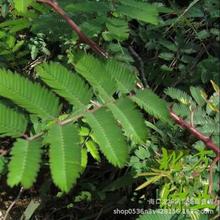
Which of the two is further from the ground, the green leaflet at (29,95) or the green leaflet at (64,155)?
the green leaflet at (29,95)

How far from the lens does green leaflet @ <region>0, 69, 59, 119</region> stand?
5.03ft

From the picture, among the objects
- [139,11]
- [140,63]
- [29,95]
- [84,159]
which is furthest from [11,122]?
[140,63]

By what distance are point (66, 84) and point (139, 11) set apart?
0.39 metres

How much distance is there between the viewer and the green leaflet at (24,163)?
137 cm

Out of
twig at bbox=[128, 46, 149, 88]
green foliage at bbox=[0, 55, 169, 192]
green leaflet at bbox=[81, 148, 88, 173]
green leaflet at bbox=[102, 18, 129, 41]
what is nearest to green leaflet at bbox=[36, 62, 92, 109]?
green foliage at bbox=[0, 55, 169, 192]

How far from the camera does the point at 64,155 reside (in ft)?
4.65

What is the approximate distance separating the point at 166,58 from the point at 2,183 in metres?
1.16

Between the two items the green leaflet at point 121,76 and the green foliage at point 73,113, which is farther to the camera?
the green leaflet at point 121,76

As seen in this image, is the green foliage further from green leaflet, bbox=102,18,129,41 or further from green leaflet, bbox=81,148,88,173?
green leaflet, bbox=81,148,88,173

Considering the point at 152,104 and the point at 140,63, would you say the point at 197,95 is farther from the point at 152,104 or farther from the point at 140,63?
the point at 140,63

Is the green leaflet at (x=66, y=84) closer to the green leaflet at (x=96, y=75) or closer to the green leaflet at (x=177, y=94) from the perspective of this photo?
the green leaflet at (x=96, y=75)

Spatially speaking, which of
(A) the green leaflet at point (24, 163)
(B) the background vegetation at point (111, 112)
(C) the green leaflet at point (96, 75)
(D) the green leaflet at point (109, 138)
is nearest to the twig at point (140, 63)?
(B) the background vegetation at point (111, 112)

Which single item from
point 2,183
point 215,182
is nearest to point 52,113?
point 215,182

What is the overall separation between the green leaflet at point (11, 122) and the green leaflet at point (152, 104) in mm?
391
